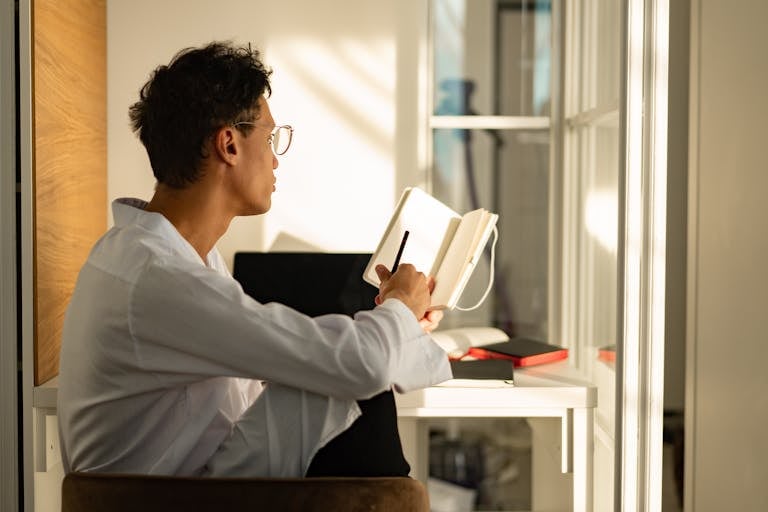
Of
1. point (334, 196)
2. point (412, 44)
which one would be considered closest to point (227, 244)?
point (334, 196)

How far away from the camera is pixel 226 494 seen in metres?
0.94

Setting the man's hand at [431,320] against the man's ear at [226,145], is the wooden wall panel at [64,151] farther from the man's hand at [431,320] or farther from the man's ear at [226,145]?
the man's hand at [431,320]

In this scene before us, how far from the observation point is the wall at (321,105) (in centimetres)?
222

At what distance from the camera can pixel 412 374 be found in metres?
1.19

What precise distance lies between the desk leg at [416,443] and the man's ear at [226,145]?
116cm

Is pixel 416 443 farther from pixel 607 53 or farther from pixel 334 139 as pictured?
pixel 607 53

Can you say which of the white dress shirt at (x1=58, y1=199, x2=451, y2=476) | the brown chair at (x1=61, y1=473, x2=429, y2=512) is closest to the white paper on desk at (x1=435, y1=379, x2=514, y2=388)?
the white dress shirt at (x1=58, y1=199, x2=451, y2=476)

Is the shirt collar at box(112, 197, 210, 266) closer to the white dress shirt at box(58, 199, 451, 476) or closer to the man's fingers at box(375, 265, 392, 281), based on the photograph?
the white dress shirt at box(58, 199, 451, 476)

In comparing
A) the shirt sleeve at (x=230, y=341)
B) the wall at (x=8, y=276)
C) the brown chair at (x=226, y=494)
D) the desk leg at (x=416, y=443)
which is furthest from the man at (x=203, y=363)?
the desk leg at (x=416, y=443)

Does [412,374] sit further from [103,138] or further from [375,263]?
[103,138]

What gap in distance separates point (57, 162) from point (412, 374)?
3.38 ft

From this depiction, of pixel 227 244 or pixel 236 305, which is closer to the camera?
pixel 236 305

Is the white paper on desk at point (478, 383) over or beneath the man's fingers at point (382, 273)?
beneath

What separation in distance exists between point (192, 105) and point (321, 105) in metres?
0.99
